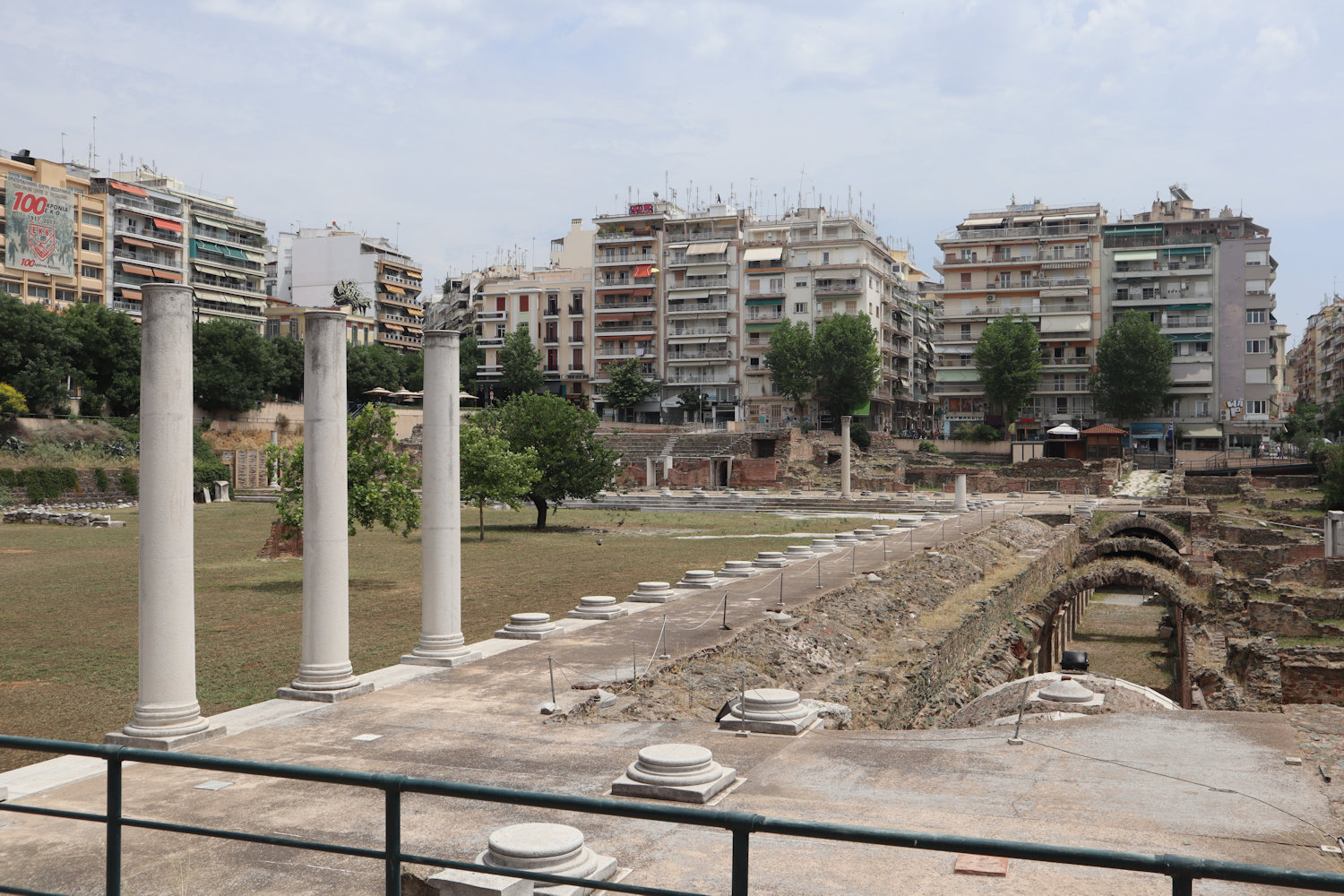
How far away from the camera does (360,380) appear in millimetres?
95000

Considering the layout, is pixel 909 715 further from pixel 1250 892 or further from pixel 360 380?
pixel 360 380

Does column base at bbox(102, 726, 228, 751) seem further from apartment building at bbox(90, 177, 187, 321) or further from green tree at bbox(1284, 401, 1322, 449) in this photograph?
green tree at bbox(1284, 401, 1322, 449)

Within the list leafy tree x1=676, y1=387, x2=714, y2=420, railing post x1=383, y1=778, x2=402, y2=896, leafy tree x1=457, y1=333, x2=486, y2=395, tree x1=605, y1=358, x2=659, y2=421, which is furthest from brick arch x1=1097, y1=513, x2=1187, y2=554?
leafy tree x1=457, y1=333, x2=486, y2=395

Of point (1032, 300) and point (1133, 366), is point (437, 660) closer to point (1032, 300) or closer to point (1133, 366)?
point (1133, 366)

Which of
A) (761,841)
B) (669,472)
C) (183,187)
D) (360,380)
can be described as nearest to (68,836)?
(761,841)

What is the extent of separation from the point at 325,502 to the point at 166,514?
250 centimetres

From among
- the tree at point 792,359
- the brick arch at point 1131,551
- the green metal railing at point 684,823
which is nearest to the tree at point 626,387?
the tree at point 792,359

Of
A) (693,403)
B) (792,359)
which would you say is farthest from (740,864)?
(693,403)

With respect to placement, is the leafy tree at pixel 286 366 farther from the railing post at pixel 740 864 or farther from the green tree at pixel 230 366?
the railing post at pixel 740 864

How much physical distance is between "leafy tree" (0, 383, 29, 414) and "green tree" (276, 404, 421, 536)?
40.5m

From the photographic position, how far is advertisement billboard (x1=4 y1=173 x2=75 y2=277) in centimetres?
7369

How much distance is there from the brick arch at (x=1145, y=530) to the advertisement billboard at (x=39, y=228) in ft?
236

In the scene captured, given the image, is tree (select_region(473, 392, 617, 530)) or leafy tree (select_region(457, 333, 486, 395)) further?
leafy tree (select_region(457, 333, 486, 395))

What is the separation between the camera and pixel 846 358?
3250 inches
